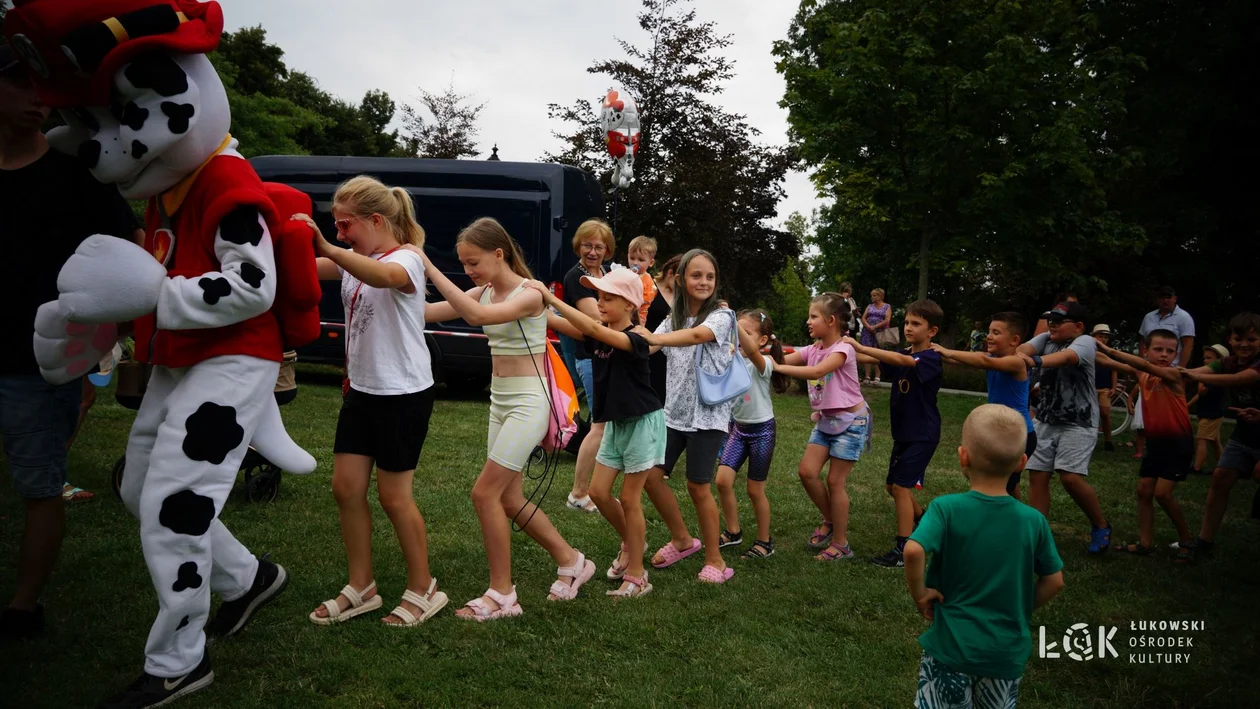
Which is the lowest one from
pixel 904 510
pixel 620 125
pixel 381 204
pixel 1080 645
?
pixel 1080 645

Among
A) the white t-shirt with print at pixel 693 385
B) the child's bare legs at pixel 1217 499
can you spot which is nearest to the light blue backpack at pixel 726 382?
the white t-shirt with print at pixel 693 385

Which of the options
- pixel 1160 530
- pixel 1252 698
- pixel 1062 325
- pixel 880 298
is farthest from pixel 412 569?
pixel 880 298

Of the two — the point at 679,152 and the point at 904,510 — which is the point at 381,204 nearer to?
the point at 904,510

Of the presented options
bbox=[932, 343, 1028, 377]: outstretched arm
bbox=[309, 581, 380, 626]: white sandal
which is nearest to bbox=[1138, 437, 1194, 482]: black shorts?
bbox=[932, 343, 1028, 377]: outstretched arm

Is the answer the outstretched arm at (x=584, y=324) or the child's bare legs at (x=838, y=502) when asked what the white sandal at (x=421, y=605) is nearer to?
the outstretched arm at (x=584, y=324)

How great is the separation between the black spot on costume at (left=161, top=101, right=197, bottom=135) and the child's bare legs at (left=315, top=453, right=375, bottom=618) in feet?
5.16

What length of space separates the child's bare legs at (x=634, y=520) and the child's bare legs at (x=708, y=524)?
517 mm

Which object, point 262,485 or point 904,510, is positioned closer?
point 904,510

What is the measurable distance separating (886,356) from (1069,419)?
1.82m

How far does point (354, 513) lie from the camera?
149 inches

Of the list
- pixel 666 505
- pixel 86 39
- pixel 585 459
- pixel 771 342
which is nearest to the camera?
pixel 86 39

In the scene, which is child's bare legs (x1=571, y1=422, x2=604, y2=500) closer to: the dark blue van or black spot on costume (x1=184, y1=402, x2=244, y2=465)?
black spot on costume (x1=184, y1=402, x2=244, y2=465)

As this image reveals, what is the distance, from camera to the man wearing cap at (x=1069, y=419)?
5.91m

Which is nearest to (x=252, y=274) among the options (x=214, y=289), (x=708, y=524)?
(x=214, y=289)
